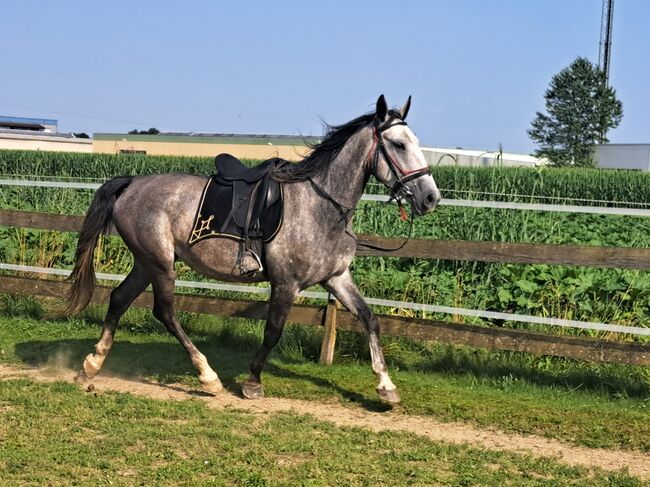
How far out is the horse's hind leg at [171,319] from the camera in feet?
21.4

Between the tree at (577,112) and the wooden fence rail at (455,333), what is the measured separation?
6239 cm

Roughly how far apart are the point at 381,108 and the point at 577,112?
220ft

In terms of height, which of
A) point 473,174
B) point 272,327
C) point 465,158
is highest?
point 465,158

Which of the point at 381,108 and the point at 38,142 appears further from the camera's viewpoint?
the point at 38,142

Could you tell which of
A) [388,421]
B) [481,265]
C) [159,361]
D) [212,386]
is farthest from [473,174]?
[388,421]

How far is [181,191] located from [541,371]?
362 cm

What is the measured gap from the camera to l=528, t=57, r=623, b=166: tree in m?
67.9

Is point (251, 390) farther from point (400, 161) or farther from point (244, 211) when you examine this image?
point (400, 161)

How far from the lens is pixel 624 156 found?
5050cm

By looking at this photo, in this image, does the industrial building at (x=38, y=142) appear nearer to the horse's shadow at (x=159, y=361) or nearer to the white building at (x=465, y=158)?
the white building at (x=465, y=158)

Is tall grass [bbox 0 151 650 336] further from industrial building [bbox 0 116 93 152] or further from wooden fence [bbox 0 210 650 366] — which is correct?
industrial building [bbox 0 116 93 152]

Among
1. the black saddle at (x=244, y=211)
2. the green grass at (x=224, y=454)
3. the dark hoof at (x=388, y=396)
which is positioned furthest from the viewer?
the black saddle at (x=244, y=211)

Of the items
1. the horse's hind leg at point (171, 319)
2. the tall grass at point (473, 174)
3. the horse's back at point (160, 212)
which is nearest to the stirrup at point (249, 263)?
the horse's back at point (160, 212)

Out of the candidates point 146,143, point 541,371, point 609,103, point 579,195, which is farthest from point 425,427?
point 609,103
